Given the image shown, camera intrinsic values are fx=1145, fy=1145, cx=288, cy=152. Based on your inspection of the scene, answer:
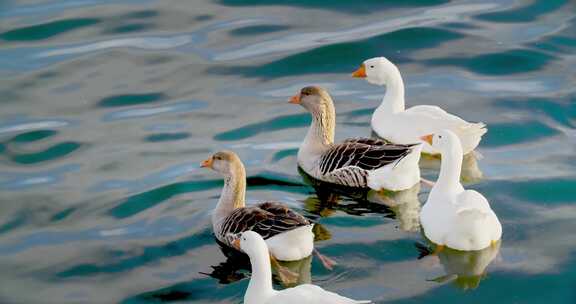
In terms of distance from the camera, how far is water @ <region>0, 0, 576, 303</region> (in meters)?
10.2

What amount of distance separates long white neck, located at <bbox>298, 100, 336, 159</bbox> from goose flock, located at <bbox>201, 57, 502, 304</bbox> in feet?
0.04

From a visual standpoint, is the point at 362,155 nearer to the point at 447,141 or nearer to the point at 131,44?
the point at 447,141

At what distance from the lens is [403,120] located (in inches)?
516

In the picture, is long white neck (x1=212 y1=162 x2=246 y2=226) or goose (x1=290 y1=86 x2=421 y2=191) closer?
long white neck (x1=212 y1=162 x2=246 y2=226)

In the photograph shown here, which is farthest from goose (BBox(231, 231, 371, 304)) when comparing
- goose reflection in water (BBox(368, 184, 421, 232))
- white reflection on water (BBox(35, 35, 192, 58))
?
white reflection on water (BBox(35, 35, 192, 58))

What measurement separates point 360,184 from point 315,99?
1203mm

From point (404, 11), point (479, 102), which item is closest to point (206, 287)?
point (479, 102)

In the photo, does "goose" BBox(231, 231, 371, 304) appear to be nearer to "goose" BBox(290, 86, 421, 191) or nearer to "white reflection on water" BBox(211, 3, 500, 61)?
"goose" BBox(290, 86, 421, 191)

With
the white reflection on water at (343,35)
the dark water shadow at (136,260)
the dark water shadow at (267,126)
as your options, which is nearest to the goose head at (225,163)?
the dark water shadow at (136,260)

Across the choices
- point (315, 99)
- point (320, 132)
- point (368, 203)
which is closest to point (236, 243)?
point (368, 203)

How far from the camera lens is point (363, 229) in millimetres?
10969

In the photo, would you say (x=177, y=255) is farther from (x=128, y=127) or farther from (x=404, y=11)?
(x=404, y=11)

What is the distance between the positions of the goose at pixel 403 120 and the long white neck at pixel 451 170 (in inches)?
72.7

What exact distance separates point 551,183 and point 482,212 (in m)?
2.31
